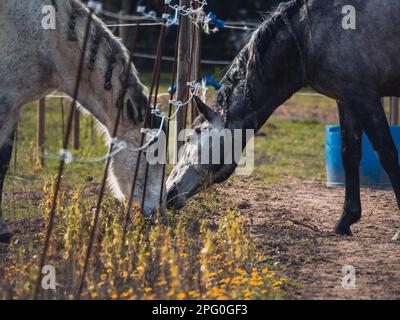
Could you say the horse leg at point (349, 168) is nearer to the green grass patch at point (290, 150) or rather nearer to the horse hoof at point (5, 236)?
the green grass patch at point (290, 150)

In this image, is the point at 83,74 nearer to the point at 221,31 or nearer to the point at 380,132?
the point at 380,132

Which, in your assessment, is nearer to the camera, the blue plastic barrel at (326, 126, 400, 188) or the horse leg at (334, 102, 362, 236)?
the horse leg at (334, 102, 362, 236)

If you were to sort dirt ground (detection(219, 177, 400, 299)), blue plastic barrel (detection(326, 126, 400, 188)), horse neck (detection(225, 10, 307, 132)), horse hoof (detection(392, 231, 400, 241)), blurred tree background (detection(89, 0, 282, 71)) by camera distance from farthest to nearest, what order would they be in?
blurred tree background (detection(89, 0, 282, 71)) < blue plastic barrel (detection(326, 126, 400, 188)) < horse neck (detection(225, 10, 307, 132)) < horse hoof (detection(392, 231, 400, 241)) < dirt ground (detection(219, 177, 400, 299))

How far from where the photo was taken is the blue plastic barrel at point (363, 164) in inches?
313

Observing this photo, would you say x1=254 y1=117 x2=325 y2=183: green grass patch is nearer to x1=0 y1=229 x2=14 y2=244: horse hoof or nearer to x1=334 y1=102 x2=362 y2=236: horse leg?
x1=334 y1=102 x2=362 y2=236: horse leg

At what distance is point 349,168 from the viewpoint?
6.10 meters

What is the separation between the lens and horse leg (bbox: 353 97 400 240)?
5539 millimetres

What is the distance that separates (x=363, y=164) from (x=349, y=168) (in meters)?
2.07

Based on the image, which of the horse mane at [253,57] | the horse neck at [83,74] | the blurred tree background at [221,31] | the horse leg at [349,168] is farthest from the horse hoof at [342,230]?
the blurred tree background at [221,31]

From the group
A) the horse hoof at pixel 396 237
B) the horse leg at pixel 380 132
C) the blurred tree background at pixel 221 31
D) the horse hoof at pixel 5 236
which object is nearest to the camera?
the horse hoof at pixel 5 236

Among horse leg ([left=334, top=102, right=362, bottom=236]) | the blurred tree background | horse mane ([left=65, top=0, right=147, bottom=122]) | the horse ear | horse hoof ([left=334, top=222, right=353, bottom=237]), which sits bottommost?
horse hoof ([left=334, top=222, right=353, bottom=237])

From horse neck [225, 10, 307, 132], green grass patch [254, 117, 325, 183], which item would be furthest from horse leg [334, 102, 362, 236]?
green grass patch [254, 117, 325, 183]

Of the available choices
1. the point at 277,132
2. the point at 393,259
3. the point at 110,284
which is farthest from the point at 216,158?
the point at 277,132

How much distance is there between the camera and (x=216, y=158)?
19.8ft
